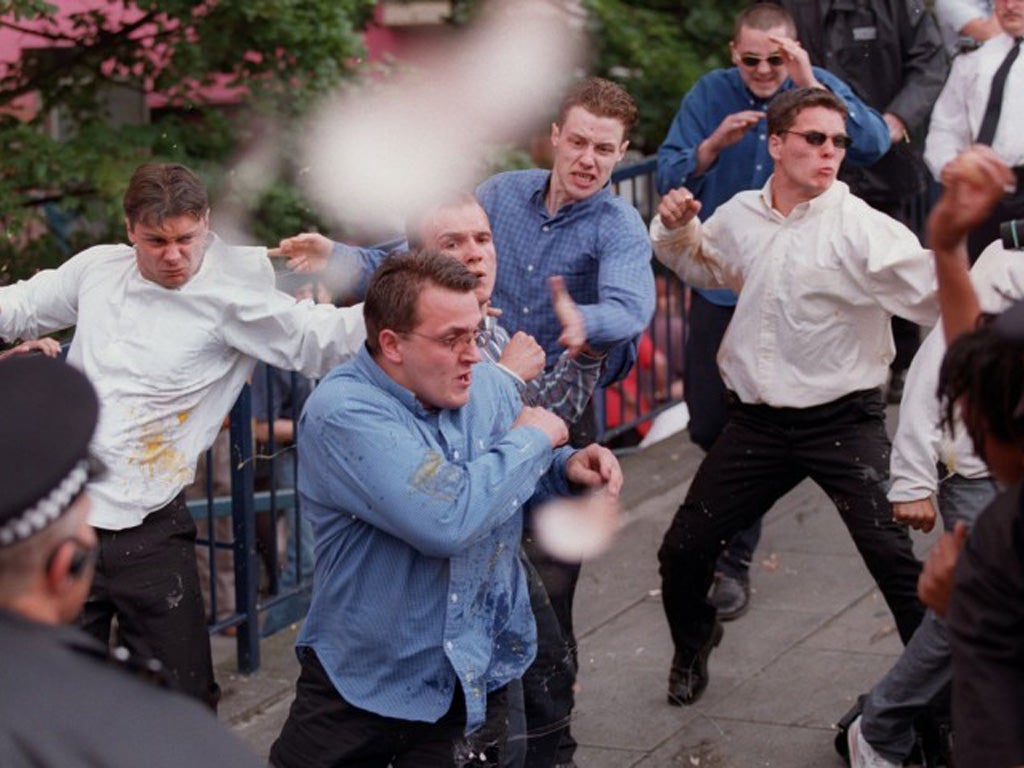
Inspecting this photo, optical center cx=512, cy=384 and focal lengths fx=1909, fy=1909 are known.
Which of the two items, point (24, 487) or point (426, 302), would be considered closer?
point (24, 487)

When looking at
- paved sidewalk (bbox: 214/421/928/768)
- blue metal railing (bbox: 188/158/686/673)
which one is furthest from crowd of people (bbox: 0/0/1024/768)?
blue metal railing (bbox: 188/158/686/673)

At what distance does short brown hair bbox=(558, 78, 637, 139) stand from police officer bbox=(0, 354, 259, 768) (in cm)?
337

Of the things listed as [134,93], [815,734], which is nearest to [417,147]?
[134,93]

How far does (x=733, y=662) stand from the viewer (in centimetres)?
676

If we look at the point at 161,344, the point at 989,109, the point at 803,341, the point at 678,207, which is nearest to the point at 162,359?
the point at 161,344

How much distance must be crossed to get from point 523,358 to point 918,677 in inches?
57.9

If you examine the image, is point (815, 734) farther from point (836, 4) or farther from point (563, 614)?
point (836, 4)

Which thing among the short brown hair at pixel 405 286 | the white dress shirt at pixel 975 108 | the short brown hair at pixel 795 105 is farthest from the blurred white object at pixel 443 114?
the white dress shirt at pixel 975 108

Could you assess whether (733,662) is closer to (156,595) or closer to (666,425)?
(156,595)

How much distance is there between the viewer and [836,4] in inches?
302

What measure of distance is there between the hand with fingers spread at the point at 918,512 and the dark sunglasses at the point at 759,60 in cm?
226

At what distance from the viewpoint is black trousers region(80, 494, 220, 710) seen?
17.4 ft

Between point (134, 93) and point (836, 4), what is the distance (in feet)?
11.9

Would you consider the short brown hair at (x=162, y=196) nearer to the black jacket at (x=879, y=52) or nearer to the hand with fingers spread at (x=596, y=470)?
the hand with fingers spread at (x=596, y=470)
